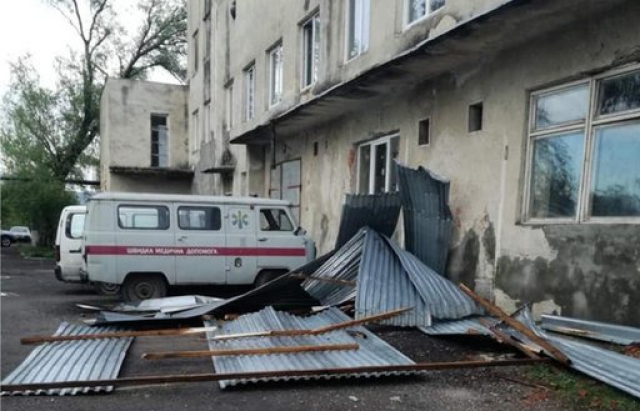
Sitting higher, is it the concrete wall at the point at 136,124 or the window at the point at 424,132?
the concrete wall at the point at 136,124

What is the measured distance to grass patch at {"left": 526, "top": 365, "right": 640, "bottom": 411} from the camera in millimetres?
3525

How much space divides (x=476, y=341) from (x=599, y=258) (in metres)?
1.53

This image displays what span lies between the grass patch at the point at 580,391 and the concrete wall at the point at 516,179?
0.85m

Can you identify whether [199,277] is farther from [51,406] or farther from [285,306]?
[51,406]

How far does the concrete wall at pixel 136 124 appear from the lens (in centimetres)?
2111

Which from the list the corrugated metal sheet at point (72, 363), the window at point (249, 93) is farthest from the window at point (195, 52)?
the corrugated metal sheet at point (72, 363)

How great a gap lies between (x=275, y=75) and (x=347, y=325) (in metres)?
9.85

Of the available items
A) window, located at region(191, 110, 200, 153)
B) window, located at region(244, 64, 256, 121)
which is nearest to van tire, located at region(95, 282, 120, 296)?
window, located at region(244, 64, 256, 121)

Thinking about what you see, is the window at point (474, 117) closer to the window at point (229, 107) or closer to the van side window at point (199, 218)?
the van side window at point (199, 218)

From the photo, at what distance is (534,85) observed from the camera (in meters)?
5.54

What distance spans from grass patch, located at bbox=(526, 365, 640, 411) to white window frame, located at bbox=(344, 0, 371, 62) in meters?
6.38

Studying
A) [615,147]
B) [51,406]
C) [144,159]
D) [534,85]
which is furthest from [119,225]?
[144,159]

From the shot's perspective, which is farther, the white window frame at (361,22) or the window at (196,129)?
the window at (196,129)

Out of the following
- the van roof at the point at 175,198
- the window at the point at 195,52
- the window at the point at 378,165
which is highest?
the window at the point at 195,52
